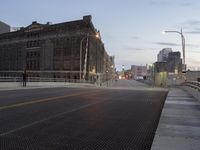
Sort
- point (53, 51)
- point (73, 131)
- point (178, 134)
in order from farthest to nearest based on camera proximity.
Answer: point (53, 51) → point (73, 131) → point (178, 134)

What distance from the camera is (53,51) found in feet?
412

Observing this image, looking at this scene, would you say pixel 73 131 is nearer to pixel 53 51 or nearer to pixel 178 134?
pixel 178 134

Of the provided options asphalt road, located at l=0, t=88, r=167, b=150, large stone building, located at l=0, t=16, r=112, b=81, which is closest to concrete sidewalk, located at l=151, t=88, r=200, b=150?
asphalt road, located at l=0, t=88, r=167, b=150

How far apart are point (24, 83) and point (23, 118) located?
31.2m

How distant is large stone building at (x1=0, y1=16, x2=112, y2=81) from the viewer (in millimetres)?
117050

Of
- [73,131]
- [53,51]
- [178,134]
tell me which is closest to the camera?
[178,134]

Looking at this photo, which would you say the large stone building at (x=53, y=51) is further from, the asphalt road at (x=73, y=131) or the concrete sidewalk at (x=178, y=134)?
the concrete sidewalk at (x=178, y=134)

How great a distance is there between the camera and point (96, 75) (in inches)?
5084

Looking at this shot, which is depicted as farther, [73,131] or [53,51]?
[53,51]

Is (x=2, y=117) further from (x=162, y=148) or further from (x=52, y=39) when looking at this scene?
(x=52, y=39)

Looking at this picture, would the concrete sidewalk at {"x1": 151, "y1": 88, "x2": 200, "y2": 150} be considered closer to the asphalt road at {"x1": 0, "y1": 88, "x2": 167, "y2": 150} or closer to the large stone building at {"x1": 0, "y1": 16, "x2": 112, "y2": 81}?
the asphalt road at {"x1": 0, "y1": 88, "x2": 167, "y2": 150}

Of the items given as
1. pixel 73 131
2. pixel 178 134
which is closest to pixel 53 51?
pixel 73 131

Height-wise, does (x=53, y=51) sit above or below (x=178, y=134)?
above

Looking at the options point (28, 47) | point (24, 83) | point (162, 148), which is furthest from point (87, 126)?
point (28, 47)
